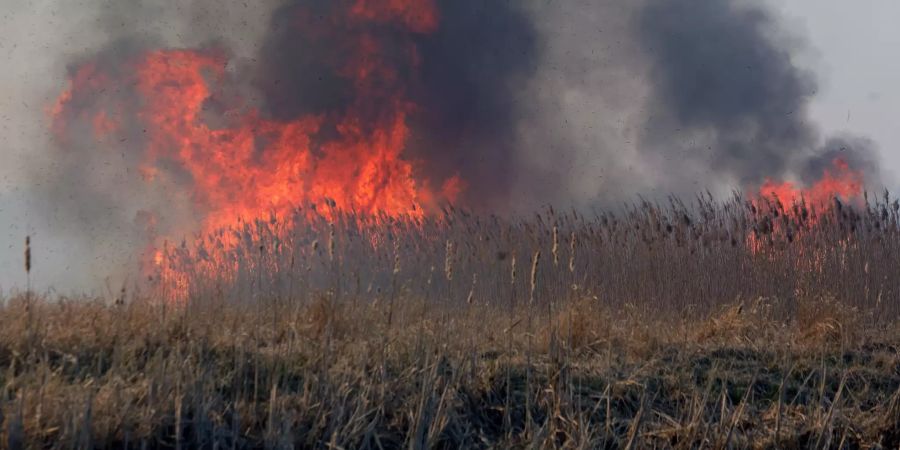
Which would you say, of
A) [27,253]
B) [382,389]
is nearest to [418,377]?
[382,389]

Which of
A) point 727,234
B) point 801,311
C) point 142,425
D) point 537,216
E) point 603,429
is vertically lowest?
point 603,429

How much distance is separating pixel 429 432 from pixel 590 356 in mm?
2242

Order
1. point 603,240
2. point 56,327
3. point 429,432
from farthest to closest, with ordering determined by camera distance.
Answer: point 603,240, point 56,327, point 429,432

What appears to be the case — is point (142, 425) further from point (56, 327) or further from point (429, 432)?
point (56, 327)

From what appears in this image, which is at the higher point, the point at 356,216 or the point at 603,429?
the point at 356,216

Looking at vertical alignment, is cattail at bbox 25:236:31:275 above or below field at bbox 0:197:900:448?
above

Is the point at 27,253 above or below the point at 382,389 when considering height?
above

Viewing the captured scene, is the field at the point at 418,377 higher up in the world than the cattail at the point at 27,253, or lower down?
lower down

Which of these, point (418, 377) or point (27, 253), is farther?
point (418, 377)

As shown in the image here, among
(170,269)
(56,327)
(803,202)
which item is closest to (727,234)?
(803,202)

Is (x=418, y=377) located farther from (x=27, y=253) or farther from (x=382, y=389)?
(x=27, y=253)

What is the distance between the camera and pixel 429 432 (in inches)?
130

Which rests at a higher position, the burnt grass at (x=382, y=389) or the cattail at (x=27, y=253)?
the cattail at (x=27, y=253)

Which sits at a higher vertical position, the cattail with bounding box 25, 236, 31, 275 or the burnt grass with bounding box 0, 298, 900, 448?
the cattail with bounding box 25, 236, 31, 275
